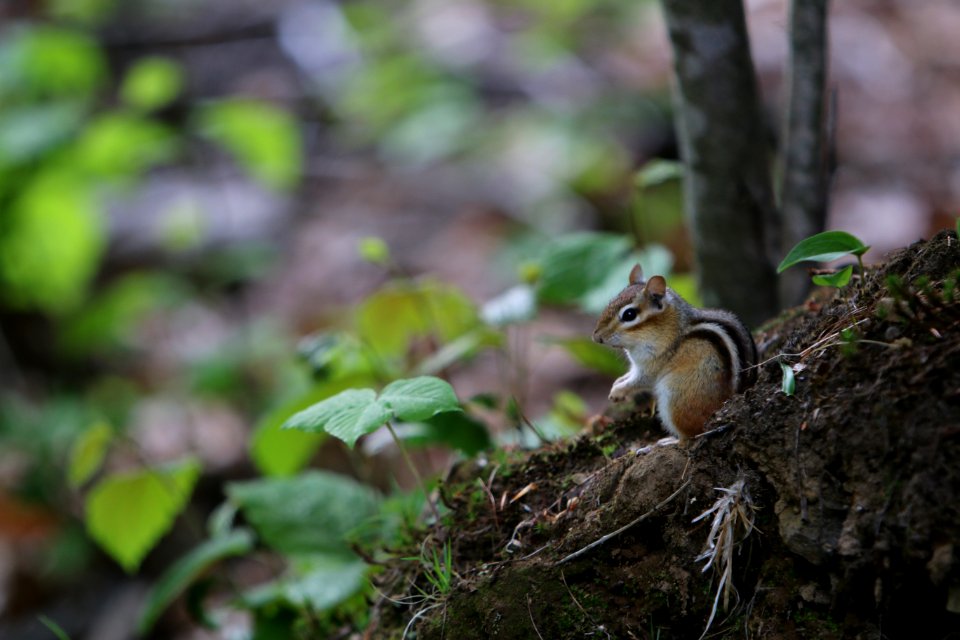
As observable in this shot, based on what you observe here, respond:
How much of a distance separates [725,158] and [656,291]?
72 centimetres

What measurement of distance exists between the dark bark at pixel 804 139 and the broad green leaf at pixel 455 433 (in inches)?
44.9

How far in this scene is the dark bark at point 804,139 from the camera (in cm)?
284

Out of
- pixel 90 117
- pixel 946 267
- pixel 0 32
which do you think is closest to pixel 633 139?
pixel 90 117

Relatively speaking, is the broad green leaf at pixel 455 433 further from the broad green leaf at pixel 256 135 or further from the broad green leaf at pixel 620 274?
the broad green leaf at pixel 256 135

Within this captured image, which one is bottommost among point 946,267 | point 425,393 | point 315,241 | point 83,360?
point 83,360

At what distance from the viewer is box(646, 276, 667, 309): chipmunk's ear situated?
254cm

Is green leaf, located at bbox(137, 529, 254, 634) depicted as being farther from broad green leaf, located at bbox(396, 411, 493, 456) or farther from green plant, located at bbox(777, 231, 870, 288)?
green plant, located at bbox(777, 231, 870, 288)

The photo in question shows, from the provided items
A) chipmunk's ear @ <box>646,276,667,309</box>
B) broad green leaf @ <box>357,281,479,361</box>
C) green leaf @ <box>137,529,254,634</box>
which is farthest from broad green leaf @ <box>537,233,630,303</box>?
green leaf @ <box>137,529,254,634</box>

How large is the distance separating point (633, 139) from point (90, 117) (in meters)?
5.05

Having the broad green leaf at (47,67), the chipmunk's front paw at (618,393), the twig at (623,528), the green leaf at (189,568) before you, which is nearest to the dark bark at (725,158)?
the chipmunk's front paw at (618,393)

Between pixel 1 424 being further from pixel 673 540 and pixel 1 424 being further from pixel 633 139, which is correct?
pixel 673 540

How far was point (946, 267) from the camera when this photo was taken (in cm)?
207

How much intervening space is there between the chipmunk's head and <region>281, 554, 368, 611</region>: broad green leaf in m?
1.06

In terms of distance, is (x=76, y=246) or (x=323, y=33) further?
(x=323, y=33)
